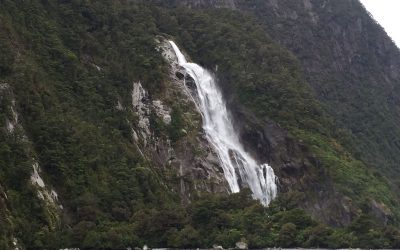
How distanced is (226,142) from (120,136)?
14.9 metres

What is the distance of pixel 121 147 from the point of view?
75.6 meters

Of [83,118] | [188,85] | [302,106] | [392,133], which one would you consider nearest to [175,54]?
[188,85]

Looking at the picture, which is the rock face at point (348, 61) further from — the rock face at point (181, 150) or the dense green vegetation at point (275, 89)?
the rock face at point (181, 150)

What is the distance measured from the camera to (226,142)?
87.3 meters

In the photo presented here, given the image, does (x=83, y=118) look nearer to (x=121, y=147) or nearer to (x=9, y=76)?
(x=121, y=147)

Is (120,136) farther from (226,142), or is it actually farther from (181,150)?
(226,142)

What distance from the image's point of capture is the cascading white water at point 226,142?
82.7 m

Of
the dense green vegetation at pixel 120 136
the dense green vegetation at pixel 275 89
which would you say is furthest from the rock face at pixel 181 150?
the dense green vegetation at pixel 275 89

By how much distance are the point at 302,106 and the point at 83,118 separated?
110 feet

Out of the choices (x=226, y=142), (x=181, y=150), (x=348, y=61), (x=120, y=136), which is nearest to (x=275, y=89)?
Result: (x=226, y=142)

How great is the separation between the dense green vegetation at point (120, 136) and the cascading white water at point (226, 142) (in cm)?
399

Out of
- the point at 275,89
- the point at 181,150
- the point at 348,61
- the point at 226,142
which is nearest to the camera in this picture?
the point at 181,150

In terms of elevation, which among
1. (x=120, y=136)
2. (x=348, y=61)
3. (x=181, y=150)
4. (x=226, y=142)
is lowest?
(x=181, y=150)

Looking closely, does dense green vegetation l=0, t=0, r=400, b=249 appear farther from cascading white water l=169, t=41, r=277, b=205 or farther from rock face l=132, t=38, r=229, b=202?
cascading white water l=169, t=41, r=277, b=205
